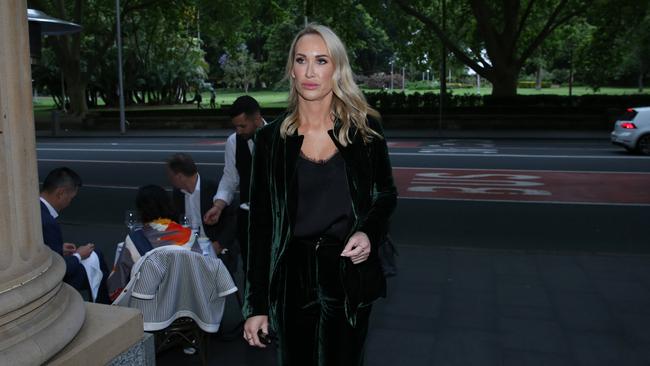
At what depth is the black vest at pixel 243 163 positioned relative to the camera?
16.3ft

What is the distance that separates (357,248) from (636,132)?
17.2 metres

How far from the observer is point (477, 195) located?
11680 mm

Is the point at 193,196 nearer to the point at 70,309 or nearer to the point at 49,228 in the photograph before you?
the point at 49,228

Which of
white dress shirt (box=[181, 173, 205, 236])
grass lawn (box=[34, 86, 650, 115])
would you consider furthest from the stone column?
grass lawn (box=[34, 86, 650, 115])

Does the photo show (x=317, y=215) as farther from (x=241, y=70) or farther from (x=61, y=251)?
(x=241, y=70)

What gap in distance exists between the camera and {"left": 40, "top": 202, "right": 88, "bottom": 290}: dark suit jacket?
156 inches

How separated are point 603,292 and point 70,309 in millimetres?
5152

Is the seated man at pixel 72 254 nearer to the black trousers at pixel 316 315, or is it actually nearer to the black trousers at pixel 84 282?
the black trousers at pixel 84 282

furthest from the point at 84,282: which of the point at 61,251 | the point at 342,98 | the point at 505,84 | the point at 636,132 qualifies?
the point at 505,84

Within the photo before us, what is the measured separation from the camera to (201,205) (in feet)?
16.8

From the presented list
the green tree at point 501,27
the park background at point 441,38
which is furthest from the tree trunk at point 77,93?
the green tree at point 501,27

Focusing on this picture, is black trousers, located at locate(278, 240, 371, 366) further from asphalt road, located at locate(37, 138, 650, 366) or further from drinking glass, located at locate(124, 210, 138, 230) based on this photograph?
drinking glass, located at locate(124, 210, 138, 230)

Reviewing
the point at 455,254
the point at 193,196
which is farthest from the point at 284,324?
the point at 455,254

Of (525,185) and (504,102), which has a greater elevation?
(504,102)
